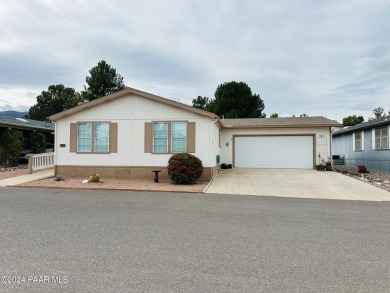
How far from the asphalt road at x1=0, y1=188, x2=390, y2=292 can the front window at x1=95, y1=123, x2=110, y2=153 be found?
6.55m

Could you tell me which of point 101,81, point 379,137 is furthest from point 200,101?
point 379,137

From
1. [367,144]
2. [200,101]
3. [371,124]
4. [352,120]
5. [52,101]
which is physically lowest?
[367,144]

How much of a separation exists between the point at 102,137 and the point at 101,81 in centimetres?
2438

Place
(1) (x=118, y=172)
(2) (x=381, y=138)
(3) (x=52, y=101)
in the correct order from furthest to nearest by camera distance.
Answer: (3) (x=52, y=101), (2) (x=381, y=138), (1) (x=118, y=172)

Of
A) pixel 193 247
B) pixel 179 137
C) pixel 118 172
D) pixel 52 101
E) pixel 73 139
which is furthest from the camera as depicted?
pixel 52 101

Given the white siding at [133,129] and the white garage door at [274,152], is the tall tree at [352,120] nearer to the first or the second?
the white garage door at [274,152]

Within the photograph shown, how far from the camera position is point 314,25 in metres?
14.0

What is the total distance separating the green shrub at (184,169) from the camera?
12.6 metres

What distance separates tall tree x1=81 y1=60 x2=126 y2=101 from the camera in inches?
1452

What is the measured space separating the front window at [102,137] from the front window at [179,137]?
3362 mm

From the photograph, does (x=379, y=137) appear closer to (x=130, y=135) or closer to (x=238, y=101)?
(x=130, y=135)

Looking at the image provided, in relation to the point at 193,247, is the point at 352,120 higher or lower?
higher

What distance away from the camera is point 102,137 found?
14883mm

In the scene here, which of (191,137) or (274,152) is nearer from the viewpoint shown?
(191,137)
